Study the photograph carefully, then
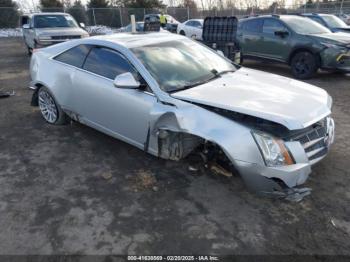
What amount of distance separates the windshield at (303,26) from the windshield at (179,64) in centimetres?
513

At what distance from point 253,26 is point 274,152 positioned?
7.73 m

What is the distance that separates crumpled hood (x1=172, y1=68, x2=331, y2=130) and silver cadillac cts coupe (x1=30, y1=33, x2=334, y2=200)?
0.01 m

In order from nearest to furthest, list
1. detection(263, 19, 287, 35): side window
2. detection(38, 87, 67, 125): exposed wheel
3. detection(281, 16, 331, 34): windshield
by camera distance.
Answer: detection(38, 87, 67, 125): exposed wheel < detection(281, 16, 331, 34): windshield < detection(263, 19, 287, 35): side window

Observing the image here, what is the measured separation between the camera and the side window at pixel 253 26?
9.43 metres

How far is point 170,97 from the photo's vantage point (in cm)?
334

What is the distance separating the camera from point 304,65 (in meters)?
8.27

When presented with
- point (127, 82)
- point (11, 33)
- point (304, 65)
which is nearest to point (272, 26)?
point (304, 65)

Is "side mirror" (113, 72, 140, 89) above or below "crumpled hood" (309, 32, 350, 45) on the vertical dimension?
below

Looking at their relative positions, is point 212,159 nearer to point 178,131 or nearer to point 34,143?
point 178,131

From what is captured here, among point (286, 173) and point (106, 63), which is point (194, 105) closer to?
point (286, 173)

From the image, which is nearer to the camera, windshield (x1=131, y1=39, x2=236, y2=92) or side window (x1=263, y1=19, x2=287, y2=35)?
windshield (x1=131, y1=39, x2=236, y2=92)

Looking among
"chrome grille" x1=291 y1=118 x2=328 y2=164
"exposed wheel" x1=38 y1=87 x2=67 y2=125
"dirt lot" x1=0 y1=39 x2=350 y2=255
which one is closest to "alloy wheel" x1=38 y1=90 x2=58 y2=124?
"exposed wheel" x1=38 y1=87 x2=67 y2=125

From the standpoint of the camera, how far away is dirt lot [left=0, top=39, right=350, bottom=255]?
262 cm

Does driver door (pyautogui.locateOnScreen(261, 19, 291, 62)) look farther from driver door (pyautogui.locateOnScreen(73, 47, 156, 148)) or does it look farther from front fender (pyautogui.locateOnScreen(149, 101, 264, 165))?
front fender (pyautogui.locateOnScreen(149, 101, 264, 165))
